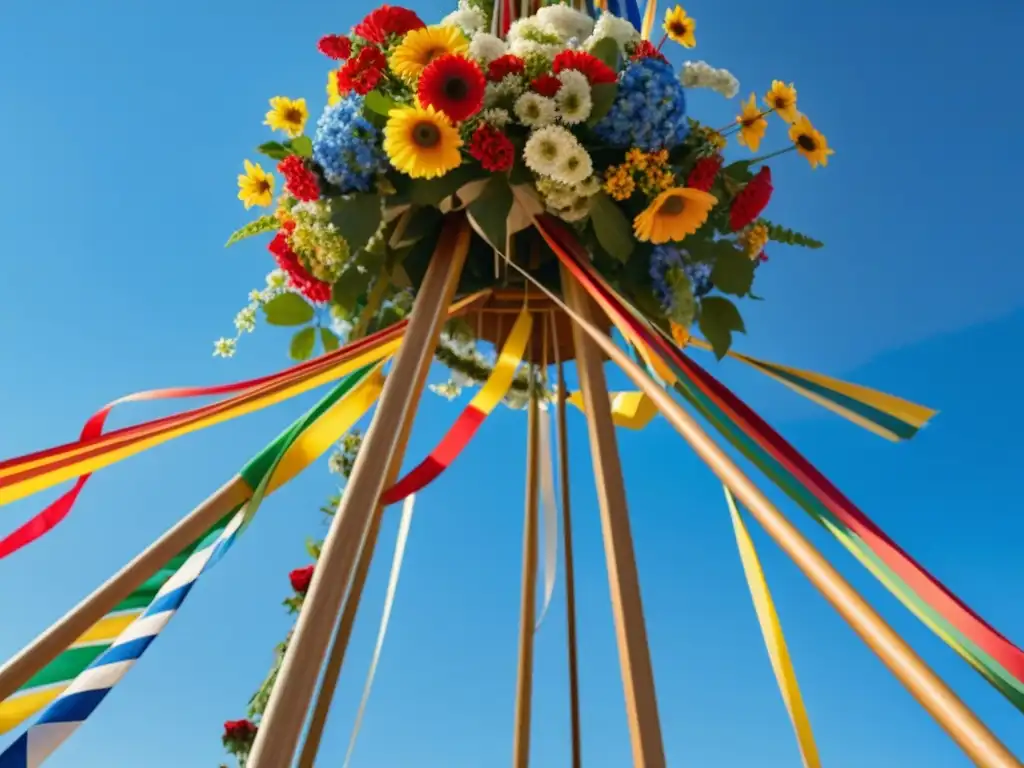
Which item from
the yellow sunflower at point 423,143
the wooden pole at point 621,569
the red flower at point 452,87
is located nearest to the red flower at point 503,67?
the red flower at point 452,87

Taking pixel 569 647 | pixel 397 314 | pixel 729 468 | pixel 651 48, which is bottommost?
pixel 729 468

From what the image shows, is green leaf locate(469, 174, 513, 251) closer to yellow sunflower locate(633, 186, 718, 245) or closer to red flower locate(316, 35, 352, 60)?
yellow sunflower locate(633, 186, 718, 245)

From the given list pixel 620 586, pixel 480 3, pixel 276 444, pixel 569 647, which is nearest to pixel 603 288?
pixel 620 586

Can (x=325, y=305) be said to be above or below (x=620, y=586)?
above

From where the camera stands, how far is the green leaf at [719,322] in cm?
198

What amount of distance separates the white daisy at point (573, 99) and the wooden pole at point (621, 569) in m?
0.46

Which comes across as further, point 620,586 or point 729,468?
point 620,586

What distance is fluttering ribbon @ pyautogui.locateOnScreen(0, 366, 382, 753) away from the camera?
1.23m

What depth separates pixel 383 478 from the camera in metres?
1.31

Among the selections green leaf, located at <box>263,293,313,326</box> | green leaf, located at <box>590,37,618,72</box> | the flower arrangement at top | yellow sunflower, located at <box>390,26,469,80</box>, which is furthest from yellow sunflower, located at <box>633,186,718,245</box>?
green leaf, located at <box>263,293,313,326</box>

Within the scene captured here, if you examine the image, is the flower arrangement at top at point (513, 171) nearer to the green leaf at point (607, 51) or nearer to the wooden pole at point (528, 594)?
the green leaf at point (607, 51)

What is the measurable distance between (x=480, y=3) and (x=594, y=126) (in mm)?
714

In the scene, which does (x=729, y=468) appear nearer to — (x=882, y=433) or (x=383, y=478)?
(x=383, y=478)

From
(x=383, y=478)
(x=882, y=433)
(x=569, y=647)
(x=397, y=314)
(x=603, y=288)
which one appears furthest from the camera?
(x=397, y=314)
